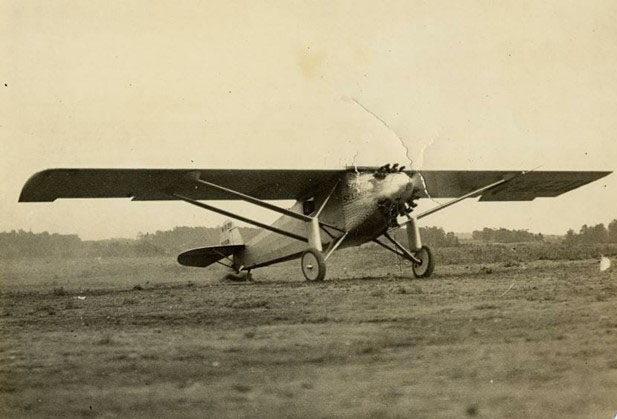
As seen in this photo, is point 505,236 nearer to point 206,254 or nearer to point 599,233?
point 599,233

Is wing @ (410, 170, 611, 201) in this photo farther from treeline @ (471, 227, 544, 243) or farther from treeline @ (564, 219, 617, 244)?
treeline @ (471, 227, 544, 243)

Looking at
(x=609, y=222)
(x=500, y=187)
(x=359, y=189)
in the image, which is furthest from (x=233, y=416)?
(x=500, y=187)

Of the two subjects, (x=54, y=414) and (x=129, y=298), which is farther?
(x=129, y=298)

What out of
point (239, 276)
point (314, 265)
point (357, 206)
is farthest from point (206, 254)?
point (357, 206)

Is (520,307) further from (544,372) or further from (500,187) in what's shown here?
(500,187)

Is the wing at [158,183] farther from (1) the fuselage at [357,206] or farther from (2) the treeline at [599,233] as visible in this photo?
(2) the treeline at [599,233]
